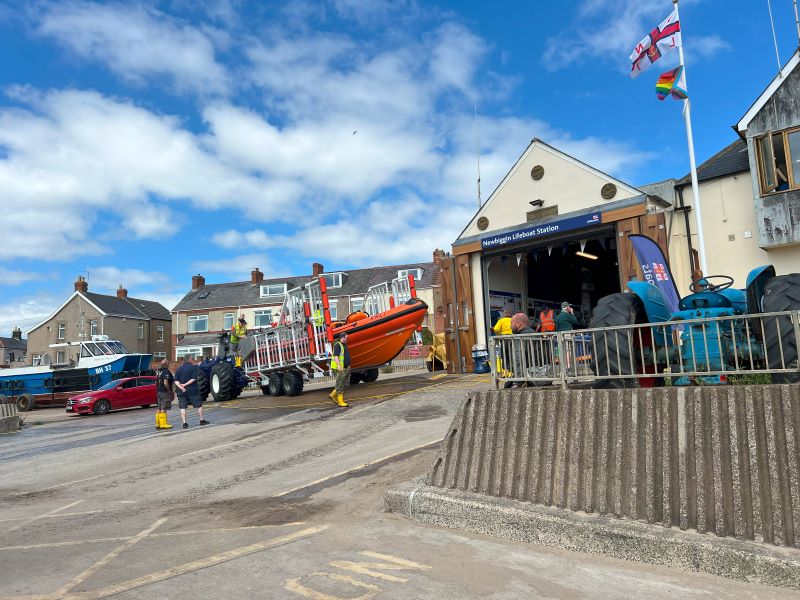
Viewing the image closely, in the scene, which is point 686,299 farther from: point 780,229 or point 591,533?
point 780,229

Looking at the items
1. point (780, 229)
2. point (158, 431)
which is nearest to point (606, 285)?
point (780, 229)

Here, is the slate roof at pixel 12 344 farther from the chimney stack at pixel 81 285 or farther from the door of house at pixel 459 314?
the door of house at pixel 459 314

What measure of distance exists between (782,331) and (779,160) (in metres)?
11.2

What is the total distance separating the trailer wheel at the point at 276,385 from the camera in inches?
675

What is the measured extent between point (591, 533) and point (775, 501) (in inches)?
47.9

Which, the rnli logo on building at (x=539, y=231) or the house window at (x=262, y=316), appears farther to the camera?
the house window at (x=262, y=316)

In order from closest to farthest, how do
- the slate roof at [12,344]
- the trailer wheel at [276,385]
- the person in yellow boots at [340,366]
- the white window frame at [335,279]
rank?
1. the person in yellow boots at [340,366]
2. the trailer wheel at [276,385]
3. the white window frame at [335,279]
4. the slate roof at [12,344]

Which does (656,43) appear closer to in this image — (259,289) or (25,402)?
(25,402)

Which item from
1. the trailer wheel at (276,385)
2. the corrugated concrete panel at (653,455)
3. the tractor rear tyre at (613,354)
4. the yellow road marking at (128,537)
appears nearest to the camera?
the corrugated concrete panel at (653,455)

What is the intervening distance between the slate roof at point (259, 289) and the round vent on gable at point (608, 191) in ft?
106

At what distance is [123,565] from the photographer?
4441 mm

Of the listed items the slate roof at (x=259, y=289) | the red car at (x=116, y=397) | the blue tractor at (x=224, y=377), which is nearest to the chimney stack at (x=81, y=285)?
the slate roof at (x=259, y=289)

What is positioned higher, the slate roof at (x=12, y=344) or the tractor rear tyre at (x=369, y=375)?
the slate roof at (x=12, y=344)

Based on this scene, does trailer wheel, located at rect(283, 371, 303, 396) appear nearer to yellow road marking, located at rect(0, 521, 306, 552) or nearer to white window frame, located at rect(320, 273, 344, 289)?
yellow road marking, located at rect(0, 521, 306, 552)
